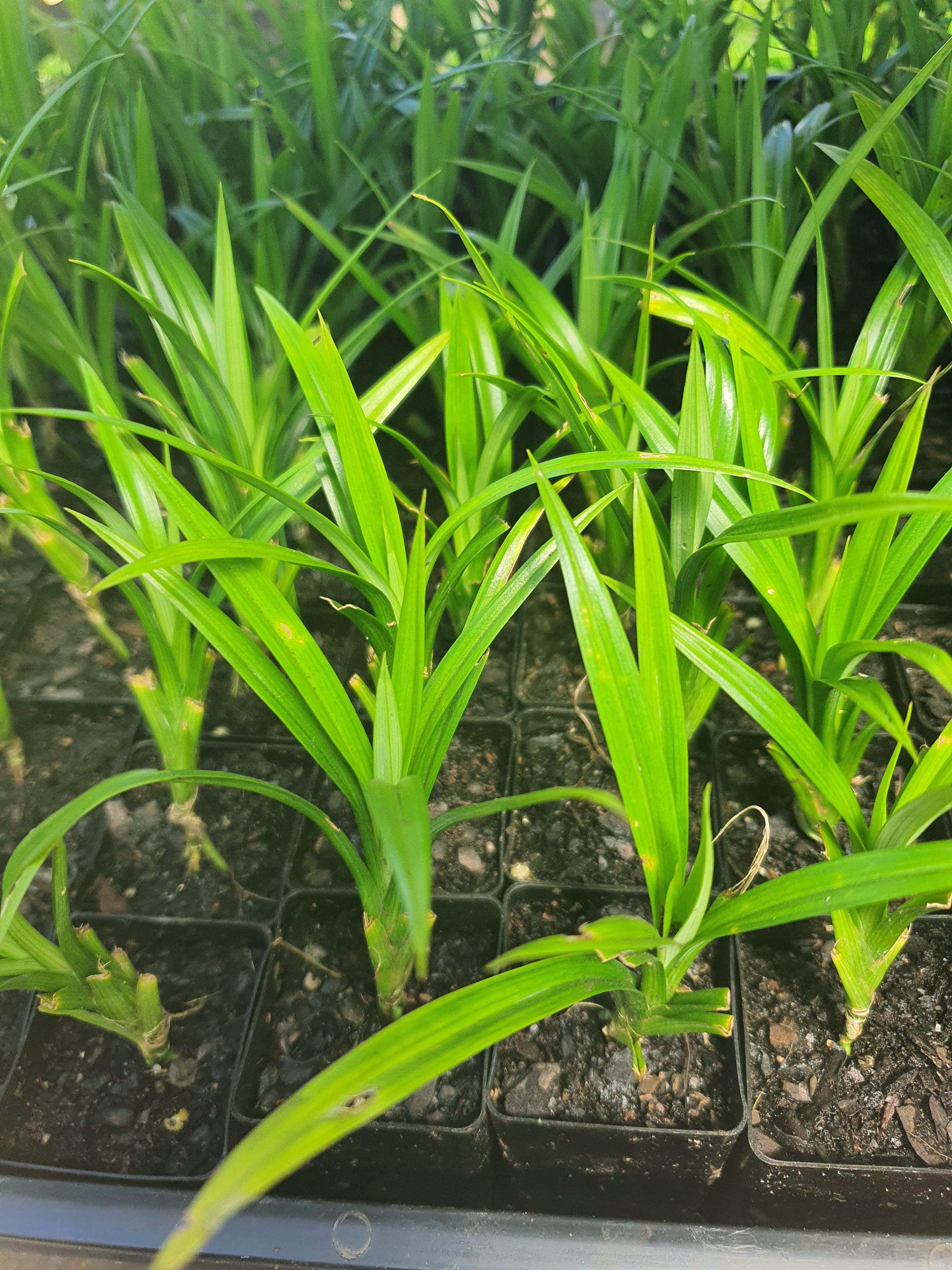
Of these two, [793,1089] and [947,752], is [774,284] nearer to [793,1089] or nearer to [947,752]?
[947,752]

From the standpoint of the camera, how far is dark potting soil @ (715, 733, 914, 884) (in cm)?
74

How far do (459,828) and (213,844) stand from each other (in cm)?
25

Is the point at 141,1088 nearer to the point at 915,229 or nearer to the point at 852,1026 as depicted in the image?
the point at 852,1026

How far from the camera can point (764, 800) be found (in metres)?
0.78

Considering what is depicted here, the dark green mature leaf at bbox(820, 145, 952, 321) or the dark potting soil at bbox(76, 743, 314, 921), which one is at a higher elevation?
the dark green mature leaf at bbox(820, 145, 952, 321)

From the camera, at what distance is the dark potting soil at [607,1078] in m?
0.58

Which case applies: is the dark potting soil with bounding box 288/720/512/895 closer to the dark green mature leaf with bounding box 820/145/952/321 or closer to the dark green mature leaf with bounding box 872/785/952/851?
the dark green mature leaf with bounding box 872/785/952/851

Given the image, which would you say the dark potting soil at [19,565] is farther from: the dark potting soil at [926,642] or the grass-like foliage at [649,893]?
the dark potting soil at [926,642]

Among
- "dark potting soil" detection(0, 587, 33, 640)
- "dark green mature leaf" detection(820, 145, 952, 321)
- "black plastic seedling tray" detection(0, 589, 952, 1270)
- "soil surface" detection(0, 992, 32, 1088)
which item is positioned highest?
"dark green mature leaf" detection(820, 145, 952, 321)

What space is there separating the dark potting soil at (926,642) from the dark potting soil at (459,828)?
0.44 m

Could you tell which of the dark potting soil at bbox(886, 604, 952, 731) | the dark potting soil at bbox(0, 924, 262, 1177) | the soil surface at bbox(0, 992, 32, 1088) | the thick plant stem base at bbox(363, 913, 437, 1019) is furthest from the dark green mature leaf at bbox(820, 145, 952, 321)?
the soil surface at bbox(0, 992, 32, 1088)

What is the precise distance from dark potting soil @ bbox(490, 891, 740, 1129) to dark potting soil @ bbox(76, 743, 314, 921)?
0.27 metres

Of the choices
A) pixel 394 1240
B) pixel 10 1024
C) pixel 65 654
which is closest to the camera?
pixel 394 1240

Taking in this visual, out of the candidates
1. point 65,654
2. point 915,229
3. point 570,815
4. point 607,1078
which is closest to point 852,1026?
point 607,1078
